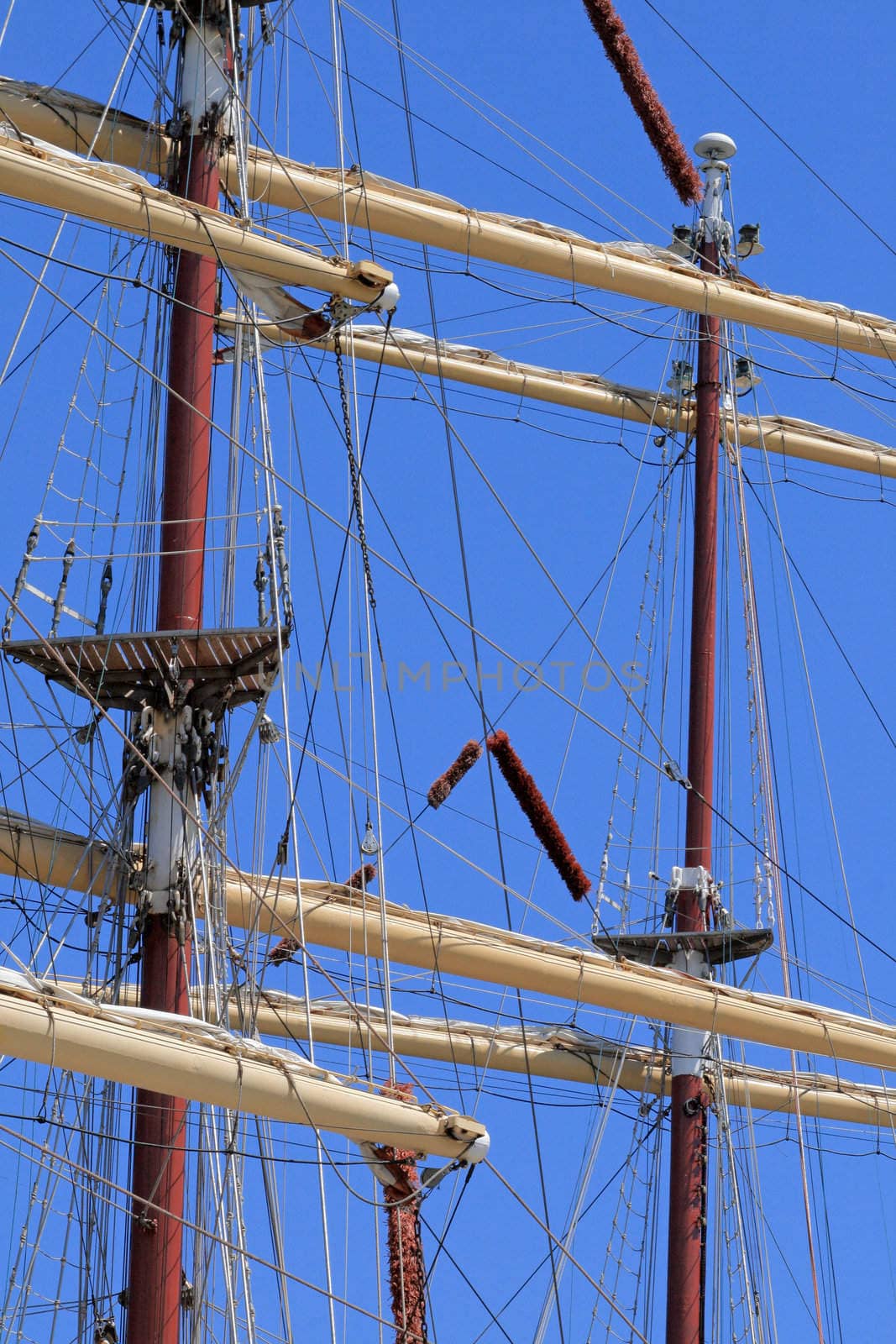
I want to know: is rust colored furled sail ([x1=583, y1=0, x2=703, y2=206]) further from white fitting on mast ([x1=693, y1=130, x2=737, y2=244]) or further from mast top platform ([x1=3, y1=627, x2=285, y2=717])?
mast top platform ([x1=3, y1=627, x2=285, y2=717])

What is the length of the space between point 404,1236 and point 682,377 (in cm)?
1579

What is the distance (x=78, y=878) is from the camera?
23578 millimetres

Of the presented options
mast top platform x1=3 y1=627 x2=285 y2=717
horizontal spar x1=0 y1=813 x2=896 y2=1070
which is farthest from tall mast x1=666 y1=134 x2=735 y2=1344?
mast top platform x1=3 y1=627 x2=285 y2=717

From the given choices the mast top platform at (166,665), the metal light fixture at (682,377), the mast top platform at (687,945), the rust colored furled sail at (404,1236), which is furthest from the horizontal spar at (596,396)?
the rust colored furled sail at (404,1236)

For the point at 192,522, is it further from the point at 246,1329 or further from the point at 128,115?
the point at 246,1329

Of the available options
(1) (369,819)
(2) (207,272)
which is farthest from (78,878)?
(2) (207,272)

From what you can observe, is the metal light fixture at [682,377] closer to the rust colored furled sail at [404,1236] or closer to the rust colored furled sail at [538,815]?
the rust colored furled sail at [538,815]

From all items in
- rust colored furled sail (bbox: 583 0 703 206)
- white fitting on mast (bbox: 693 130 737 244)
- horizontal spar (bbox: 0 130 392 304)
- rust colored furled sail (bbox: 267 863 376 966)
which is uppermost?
white fitting on mast (bbox: 693 130 737 244)

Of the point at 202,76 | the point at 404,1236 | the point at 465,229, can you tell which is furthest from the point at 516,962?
the point at 202,76

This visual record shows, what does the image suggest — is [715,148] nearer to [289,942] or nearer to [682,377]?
[682,377]

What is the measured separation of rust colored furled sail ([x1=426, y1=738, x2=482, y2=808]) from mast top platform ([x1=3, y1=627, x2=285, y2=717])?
4875mm

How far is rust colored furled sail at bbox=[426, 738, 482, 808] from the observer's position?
28.0 m

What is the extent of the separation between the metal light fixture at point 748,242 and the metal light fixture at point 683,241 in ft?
1.76

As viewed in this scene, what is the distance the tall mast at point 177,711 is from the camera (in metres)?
21.6
